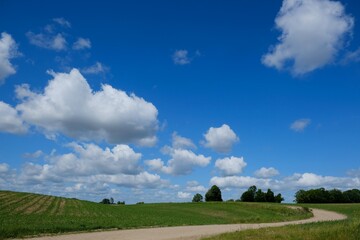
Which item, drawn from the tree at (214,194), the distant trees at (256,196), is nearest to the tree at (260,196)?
the distant trees at (256,196)

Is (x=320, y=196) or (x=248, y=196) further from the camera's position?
(x=320, y=196)

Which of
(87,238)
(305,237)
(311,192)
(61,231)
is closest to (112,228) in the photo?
(61,231)

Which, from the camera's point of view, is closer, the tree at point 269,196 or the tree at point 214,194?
the tree at point 214,194

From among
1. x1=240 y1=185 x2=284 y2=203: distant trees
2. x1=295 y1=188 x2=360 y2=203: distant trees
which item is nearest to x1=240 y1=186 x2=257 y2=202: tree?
x1=240 y1=185 x2=284 y2=203: distant trees

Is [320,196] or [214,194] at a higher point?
[214,194]

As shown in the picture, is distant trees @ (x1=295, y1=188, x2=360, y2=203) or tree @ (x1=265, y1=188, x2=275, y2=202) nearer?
tree @ (x1=265, y1=188, x2=275, y2=202)

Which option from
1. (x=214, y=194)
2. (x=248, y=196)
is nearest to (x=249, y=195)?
(x=248, y=196)

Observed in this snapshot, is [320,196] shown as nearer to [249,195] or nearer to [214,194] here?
[249,195]

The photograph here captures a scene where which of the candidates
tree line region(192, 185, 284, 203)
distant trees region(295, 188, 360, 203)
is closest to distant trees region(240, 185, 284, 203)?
tree line region(192, 185, 284, 203)

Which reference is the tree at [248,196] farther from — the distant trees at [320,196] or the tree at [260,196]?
the distant trees at [320,196]

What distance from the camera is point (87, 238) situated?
82.8 feet

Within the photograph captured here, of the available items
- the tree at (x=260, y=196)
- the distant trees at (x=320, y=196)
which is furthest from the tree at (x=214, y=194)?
the distant trees at (x=320, y=196)

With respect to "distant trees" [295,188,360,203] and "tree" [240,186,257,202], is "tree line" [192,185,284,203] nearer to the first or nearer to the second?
"tree" [240,186,257,202]

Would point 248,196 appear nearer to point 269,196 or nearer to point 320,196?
point 269,196
